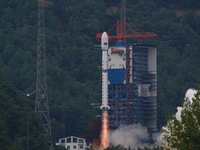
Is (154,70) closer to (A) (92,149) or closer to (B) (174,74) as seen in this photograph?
(A) (92,149)

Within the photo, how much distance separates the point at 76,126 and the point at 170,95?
28.3 meters

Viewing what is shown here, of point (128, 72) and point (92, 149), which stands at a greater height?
point (128, 72)

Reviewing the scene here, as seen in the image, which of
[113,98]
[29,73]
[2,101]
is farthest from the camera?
[29,73]

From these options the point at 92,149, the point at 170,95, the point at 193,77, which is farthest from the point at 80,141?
the point at 193,77

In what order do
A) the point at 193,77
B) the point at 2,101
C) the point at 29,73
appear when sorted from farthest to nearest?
the point at 193,77
the point at 29,73
the point at 2,101

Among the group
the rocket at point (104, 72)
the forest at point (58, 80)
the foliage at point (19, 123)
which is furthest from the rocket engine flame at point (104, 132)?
the foliage at point (19, 123)

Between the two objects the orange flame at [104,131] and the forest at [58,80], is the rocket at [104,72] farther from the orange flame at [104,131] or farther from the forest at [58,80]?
the forest at [58,80]

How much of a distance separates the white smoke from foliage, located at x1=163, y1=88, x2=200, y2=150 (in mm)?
79265

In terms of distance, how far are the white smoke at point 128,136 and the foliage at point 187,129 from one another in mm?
79265

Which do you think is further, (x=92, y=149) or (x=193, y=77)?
(x=193, y=77)

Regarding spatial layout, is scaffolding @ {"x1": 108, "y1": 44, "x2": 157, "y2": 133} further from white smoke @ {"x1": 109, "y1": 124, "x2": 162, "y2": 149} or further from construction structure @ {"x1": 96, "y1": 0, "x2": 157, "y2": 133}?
white smoke @ {"x1": 109, "y1": 124, "x2": 162, "y2": 149}

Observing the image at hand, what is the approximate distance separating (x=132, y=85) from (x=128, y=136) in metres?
7.82

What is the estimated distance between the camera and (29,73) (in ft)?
575

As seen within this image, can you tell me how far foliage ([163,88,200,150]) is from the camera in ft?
220
